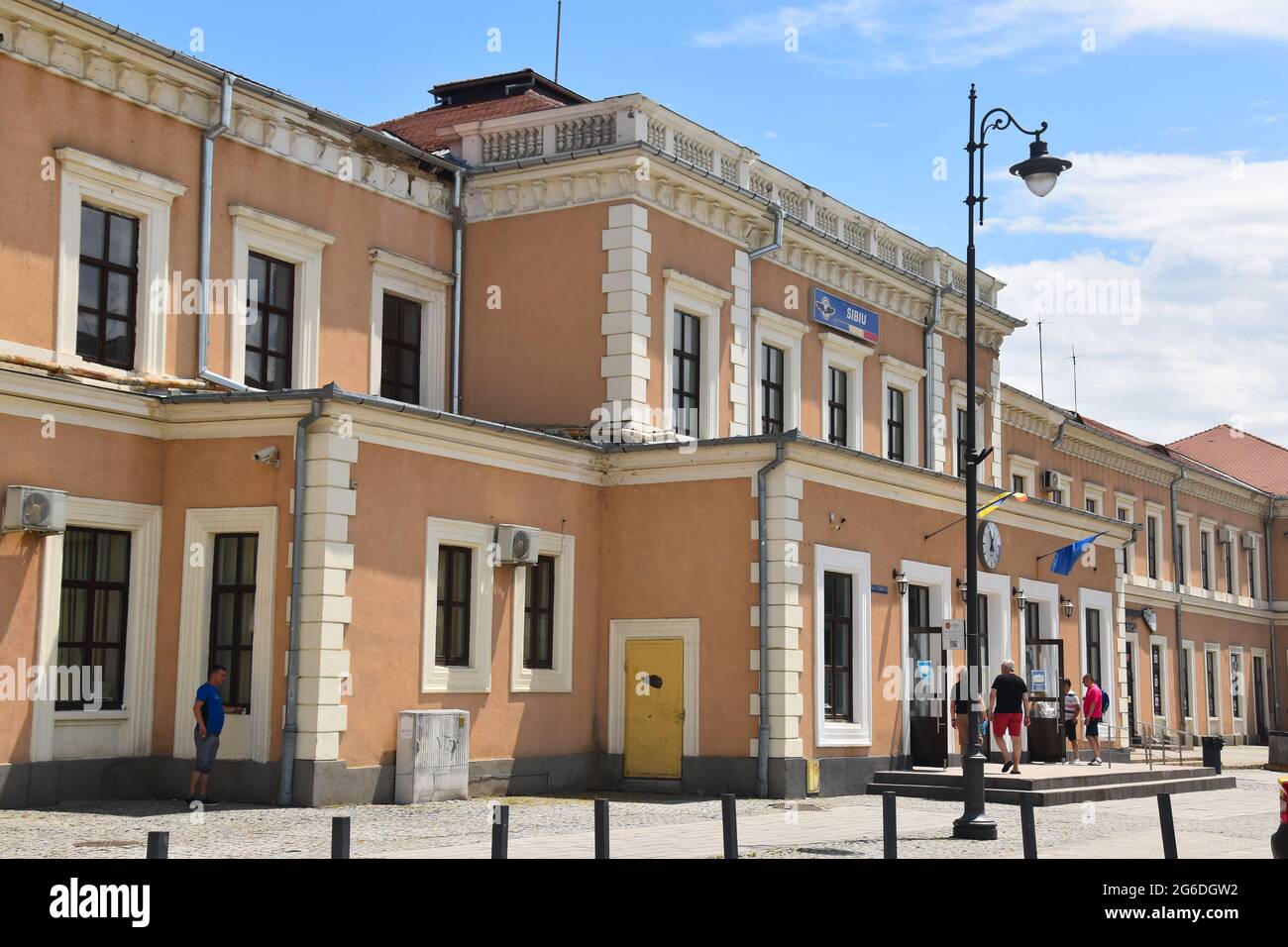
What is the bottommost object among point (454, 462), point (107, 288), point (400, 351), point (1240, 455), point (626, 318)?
point (454, 462)

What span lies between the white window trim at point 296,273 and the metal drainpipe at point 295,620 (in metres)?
3.49

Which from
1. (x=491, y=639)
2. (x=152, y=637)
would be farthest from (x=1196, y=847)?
(x=152, y=637)

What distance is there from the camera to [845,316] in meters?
30.5

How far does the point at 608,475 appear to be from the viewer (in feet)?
78.2

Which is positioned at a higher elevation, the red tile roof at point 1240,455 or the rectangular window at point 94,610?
the red tile roof at point 1240,455

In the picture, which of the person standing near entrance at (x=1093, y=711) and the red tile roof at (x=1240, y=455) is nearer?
the person standing near entrance at (x=1093, y=711)

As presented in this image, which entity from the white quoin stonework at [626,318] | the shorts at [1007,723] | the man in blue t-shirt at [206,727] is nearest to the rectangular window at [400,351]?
the white quoin stonework at [626,318]

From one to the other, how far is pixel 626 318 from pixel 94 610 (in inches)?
367

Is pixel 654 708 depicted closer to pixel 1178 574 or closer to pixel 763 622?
pixel 763 622

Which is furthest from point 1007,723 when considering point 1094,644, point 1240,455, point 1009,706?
point 1240,455

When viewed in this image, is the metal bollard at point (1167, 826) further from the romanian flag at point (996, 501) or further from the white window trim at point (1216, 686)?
the white window trim at point (1216, 686)

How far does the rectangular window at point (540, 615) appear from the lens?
73.7ft
